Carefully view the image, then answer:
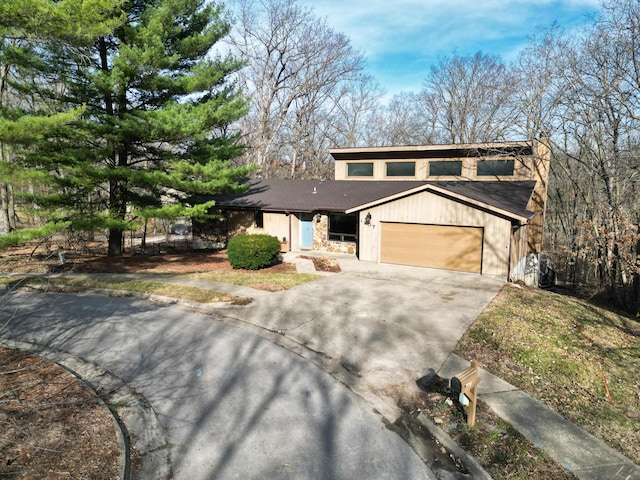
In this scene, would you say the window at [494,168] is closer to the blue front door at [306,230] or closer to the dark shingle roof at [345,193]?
the dark shingle roof at [345,193]

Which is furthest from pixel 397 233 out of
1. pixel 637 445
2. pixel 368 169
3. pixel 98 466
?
pixel 98 466

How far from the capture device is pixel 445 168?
67.1ft

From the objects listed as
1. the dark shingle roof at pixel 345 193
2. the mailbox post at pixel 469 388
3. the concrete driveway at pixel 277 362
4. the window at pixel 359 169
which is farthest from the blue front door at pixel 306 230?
the mailbox post at pixel 469 388

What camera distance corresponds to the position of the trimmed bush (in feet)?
51.1

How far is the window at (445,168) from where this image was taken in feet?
66.0

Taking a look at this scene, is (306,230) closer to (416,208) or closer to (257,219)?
(257,219)

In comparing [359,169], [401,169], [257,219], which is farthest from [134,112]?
[401,169]

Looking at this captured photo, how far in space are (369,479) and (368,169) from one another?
64.1 ft

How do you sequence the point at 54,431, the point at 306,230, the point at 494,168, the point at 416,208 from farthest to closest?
1. the point at 306,230
2. the point at 494,168
3. the point at 416,208
4. the point at 54,431

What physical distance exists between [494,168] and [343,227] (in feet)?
27.2

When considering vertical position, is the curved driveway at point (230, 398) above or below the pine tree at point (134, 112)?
below

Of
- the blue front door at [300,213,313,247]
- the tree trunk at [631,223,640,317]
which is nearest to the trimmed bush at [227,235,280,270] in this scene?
the blue front door at [300,213,313,247]

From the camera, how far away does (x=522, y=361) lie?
7434mm

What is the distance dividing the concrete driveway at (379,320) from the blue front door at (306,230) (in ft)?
18.3
